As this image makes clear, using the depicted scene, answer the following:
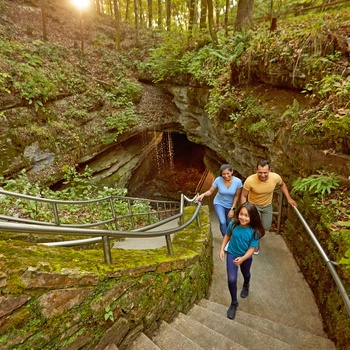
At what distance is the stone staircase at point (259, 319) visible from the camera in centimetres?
276

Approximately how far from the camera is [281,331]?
332 cm

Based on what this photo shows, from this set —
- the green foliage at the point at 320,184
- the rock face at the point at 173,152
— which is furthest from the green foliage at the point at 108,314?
the rock face at the point at 173,152

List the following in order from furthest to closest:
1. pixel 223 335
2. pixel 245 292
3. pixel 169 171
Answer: pixel 169 171 < pixel 245 292 < pixel 223 335

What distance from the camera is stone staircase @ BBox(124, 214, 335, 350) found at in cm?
276

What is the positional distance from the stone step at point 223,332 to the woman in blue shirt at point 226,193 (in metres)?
1.61

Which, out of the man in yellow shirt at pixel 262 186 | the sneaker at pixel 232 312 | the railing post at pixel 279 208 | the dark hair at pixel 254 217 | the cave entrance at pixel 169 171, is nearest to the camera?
the dark hair at pixel 254 217

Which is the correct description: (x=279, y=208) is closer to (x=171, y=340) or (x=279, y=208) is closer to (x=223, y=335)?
(x=223, y=335)

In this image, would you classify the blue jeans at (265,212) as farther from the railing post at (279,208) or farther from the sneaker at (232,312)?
the sneaker at (232,312)

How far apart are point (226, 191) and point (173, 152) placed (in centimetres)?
1386

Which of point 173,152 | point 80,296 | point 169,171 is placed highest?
point 80,296

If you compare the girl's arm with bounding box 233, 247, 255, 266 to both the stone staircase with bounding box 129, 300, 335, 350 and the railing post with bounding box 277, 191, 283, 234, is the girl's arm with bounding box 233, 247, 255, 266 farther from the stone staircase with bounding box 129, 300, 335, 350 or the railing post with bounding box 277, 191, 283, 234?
the railing post with bounding box 277, 191, 283, 234

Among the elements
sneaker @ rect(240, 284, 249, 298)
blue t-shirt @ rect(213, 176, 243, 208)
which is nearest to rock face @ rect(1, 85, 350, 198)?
blue t-shirt @ rect(213, 176, 243, 208)

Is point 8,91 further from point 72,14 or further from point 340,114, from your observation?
point 72,14

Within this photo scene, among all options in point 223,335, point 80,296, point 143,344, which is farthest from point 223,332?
point 80,296
